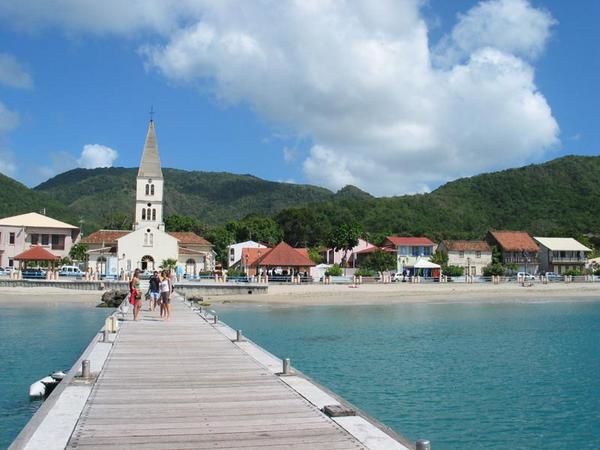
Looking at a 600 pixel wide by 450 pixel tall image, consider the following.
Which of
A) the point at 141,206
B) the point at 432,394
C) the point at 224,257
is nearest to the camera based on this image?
the point at 432,394

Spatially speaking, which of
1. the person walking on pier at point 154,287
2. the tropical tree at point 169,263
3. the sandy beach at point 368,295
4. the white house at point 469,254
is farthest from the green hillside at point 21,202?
the person walking on pier at point 154,287

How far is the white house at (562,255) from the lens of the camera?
86.5 metres

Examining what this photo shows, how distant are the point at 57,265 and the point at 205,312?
47.9 metres

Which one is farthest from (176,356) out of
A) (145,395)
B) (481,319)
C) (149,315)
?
(481,319)

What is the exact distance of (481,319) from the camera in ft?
126

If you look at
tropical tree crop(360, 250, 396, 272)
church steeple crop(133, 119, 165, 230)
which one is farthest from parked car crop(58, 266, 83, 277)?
tropical tree crop(360, 250, 396, 272)

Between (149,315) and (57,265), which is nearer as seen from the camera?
(149,315)

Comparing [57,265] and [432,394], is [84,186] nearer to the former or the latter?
[57,265]

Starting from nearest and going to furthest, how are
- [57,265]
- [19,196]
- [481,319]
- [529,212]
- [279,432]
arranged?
1. [279,432]
2. [481,319]
3. [57,265]
4. [19,196]
5. [529,212]

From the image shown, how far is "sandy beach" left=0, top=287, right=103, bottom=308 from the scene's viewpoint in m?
45.9

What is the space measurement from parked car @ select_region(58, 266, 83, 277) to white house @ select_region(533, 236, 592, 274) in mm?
61497

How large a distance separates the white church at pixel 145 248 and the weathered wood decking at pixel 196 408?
51.2 m

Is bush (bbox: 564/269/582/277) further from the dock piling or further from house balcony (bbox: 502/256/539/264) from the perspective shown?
the dock piling

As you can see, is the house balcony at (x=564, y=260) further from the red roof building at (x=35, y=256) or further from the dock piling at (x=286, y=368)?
the dock piling at (x=286, y=368)
